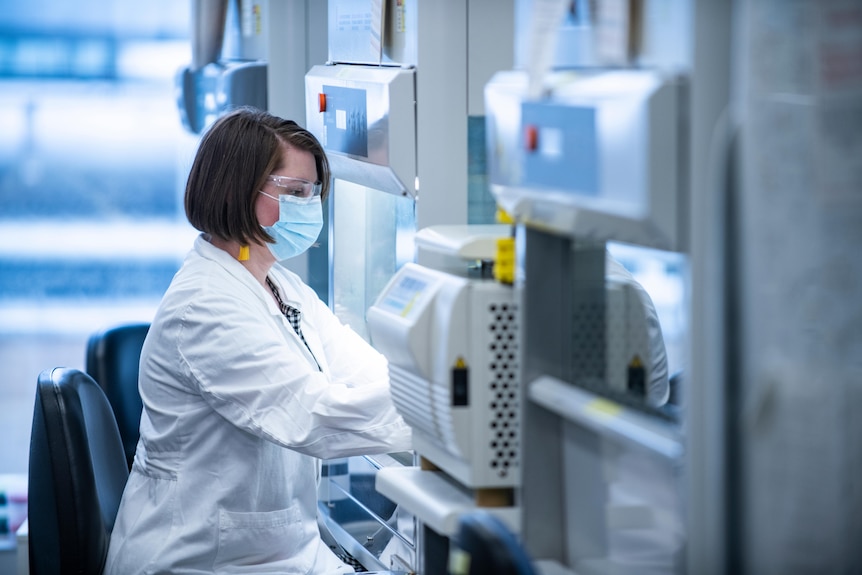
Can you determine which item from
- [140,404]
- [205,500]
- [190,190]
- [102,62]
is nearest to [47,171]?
[102,62]

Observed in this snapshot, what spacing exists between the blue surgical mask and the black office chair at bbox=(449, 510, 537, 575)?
3.62 ft

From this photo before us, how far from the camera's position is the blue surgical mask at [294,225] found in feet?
7.30

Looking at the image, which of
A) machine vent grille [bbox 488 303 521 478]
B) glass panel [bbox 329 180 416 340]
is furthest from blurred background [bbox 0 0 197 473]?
machine vent grille [bbox 488 303 521 478]

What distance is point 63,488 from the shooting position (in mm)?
2119

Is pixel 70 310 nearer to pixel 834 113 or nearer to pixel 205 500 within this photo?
pixel 205 500

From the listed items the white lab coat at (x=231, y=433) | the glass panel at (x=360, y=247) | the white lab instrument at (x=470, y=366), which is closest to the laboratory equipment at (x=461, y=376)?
the white lab instrument at (x=470, y=366)

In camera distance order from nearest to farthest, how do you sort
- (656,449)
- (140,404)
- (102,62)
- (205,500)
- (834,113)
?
1. (834,113)
2. (656,449)
3. (205,500)
4. (140,404)
5. (102,62)

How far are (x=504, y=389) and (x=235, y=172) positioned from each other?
2.82 ft

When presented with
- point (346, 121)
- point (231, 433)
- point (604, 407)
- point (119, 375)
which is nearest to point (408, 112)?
point (346, 121)

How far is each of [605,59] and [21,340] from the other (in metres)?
2.96

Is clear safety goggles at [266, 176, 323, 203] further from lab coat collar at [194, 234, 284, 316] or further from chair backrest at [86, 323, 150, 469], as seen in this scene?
chair backrest at [86, 323, 150, 469]

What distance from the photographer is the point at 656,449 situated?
1.22m

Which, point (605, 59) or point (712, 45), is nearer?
point (712, 45)

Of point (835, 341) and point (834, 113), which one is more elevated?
point (834, 113)
